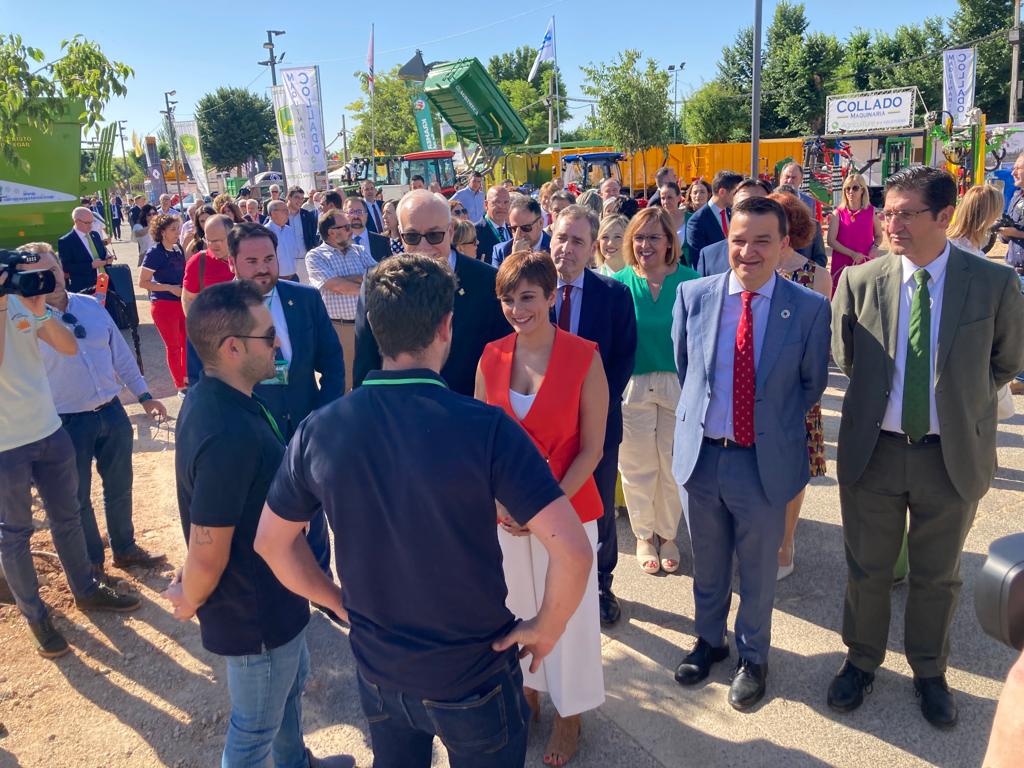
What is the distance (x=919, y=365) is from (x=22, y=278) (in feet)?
11.9

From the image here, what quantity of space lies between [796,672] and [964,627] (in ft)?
2.99

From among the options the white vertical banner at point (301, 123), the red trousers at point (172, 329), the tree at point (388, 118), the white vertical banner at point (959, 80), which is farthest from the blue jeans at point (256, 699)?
the tree at point (388, 118)

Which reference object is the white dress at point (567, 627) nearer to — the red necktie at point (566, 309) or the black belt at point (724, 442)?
the black belt at point (724, 442)

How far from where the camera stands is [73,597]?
13.5ft

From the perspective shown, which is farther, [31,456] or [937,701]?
[31,456]

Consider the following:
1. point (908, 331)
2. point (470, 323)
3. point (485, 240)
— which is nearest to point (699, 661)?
point (908, 331)

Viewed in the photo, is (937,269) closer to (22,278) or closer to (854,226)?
(22,278)

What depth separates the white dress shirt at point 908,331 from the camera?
2723 millimetres

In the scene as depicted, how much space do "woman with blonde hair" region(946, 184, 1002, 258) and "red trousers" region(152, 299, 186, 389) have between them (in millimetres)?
7056

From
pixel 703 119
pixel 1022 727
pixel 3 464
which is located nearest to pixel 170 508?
Result: pixel 3 464

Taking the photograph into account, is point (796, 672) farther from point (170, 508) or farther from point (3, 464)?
point (170, 508)

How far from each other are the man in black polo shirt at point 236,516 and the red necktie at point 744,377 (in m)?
1.77

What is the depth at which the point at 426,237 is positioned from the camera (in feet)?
10.2

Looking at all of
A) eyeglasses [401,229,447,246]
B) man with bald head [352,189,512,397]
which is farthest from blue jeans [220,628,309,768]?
eyeglasses [401,229,447,246]
